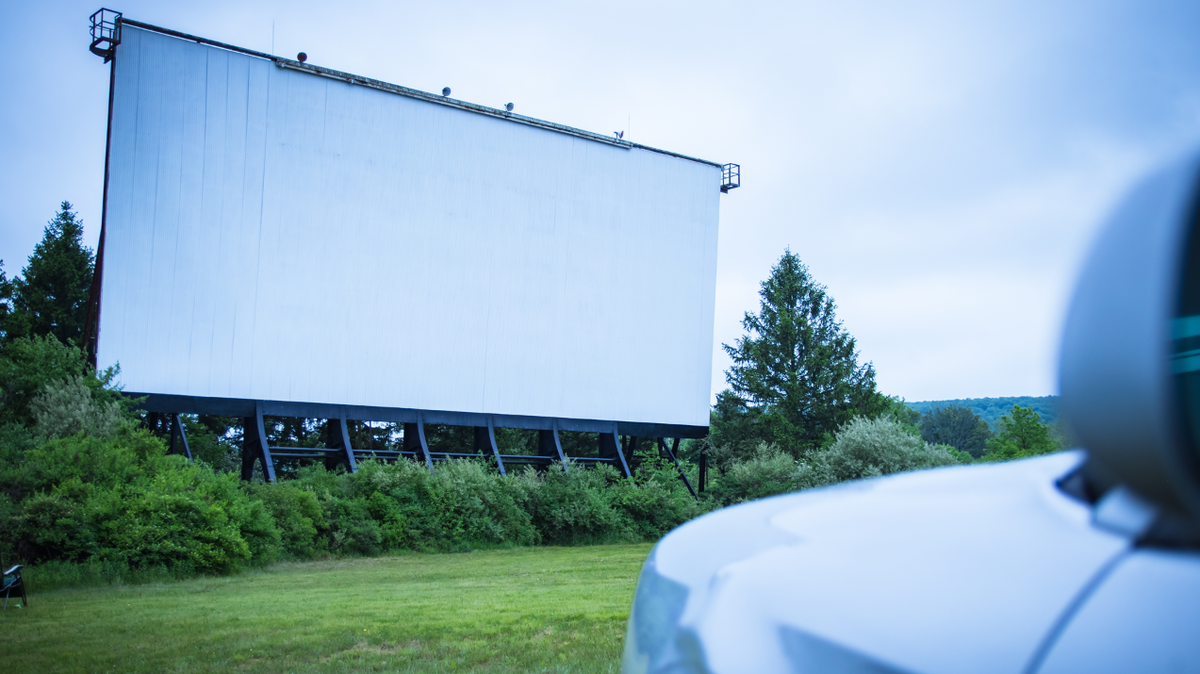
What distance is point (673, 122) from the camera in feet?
121

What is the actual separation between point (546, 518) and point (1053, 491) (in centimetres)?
2372

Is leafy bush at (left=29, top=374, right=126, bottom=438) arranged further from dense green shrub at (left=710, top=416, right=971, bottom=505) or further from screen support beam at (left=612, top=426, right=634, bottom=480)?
dense green shrub at (left=710, top=416, right=971, bottom=505)

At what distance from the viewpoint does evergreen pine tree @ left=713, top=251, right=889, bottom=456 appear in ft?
136

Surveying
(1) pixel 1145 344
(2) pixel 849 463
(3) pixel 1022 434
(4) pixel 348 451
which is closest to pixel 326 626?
(1) pixel 1145 344

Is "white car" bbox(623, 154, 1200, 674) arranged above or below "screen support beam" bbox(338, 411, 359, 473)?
above

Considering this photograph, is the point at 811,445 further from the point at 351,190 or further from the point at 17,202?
the point at 17,202

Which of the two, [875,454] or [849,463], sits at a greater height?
[875,454]

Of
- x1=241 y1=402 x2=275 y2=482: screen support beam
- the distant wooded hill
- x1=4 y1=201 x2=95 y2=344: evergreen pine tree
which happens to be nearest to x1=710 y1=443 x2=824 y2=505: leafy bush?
the distant wooded hill

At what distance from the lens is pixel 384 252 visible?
89.7 ft

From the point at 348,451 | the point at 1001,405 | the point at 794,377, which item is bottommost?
the point at 348,451

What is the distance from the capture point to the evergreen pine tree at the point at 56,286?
4631 centimetres

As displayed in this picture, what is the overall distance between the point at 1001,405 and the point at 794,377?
13172 mm

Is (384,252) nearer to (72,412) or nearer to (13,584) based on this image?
(72,412)

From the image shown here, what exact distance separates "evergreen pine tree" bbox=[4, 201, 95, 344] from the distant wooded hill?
48.2 m
